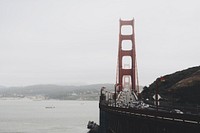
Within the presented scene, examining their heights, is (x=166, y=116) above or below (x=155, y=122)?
above

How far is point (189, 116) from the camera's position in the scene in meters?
18.4

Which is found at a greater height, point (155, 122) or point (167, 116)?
point (167, 116)

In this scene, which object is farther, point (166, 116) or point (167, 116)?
point (166, 116)

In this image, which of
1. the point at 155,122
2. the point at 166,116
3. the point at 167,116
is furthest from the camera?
the point at 155,122

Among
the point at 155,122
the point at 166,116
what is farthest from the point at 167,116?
the point at 155,122

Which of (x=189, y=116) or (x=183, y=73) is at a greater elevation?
(x=183, y=73)

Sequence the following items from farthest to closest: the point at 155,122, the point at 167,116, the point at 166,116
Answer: the point at 155,122 → the point at 166,116 → the point at 167,116

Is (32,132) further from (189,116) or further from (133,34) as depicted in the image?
(189,116)

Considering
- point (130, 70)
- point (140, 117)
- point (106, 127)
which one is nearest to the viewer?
point (140, 117)

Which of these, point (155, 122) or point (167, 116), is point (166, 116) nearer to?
point (167, 116)

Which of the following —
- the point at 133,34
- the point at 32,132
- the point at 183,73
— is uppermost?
the point at 133,34

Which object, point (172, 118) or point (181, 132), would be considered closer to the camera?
point (181, 132)

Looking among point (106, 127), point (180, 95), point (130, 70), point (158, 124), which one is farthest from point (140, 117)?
point (130, 70)

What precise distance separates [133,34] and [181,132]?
57919 mm
